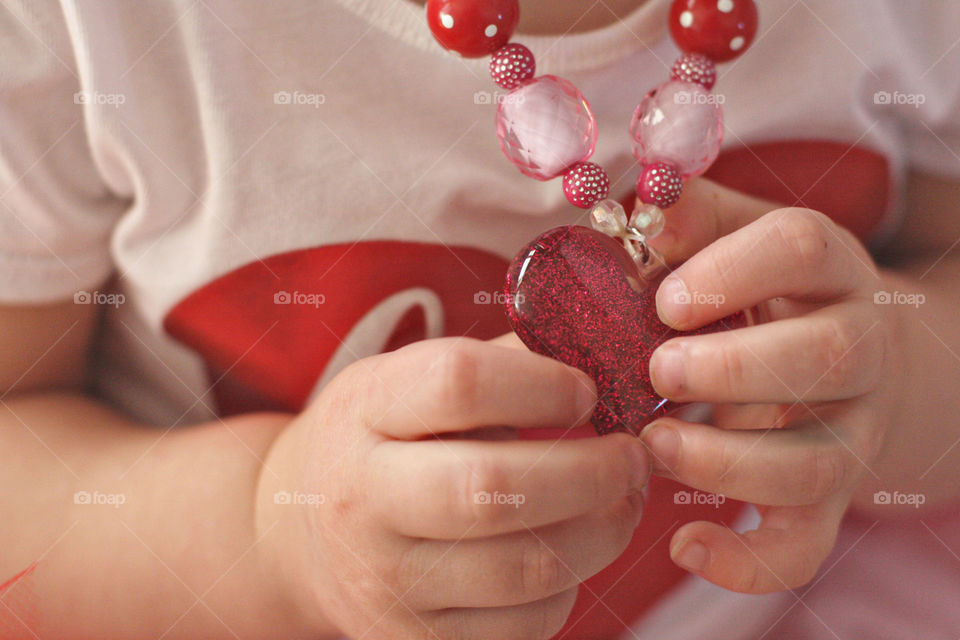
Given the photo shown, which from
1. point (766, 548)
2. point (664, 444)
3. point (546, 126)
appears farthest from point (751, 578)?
point (546, 126)

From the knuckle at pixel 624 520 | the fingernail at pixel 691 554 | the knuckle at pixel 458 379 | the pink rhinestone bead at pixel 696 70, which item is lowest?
the fingernail at pixel 691 554

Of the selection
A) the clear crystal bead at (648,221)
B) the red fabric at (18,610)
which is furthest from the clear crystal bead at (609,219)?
the red fabric at (18,610)

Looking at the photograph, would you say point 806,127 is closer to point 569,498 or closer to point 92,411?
point 569,498

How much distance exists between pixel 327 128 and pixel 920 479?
66cm

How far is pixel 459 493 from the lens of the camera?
1.35 feet

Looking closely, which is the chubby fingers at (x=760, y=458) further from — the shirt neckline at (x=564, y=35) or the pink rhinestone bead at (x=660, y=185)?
the shirt neckline at (x=564, y=35)

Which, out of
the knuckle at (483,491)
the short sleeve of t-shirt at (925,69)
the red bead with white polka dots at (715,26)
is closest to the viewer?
the knuckle at (483,491)

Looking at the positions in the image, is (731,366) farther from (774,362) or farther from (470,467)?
(470,467)

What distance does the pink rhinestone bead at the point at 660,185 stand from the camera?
49 centimetres

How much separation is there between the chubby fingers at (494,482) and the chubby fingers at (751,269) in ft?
0.33

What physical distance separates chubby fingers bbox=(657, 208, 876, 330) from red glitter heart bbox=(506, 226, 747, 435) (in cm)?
2

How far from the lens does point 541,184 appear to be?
0.65m

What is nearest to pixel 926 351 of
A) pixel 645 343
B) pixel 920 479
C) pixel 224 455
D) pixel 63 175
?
pixel 920 479

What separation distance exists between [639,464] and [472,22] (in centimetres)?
33
